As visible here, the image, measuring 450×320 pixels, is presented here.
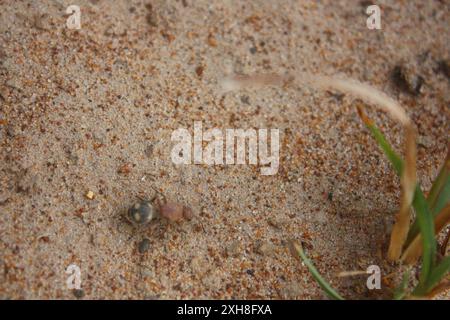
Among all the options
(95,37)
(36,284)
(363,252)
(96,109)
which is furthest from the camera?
(95,37)

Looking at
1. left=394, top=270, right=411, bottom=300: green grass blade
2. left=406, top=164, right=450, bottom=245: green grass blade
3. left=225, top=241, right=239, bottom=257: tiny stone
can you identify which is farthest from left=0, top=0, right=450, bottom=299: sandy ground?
left=406, top=164, right=450, bottom=245: green grass blade

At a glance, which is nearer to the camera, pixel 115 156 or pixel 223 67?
pixel 115 156

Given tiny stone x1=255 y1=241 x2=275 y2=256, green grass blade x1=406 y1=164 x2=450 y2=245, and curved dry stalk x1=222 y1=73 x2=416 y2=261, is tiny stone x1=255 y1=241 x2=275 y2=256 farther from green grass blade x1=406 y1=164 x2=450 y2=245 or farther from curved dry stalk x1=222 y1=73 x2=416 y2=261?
green grass blade x1=406 y1=164 x2=450 y2=245

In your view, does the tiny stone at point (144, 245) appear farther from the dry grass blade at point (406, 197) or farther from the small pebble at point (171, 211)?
the dry grass blade at point (406, 197)

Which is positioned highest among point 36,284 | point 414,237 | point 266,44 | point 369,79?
point 266,44

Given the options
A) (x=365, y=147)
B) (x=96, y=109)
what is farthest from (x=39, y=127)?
(x=365, y=147)

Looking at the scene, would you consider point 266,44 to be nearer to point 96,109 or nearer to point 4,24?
point 96,109
